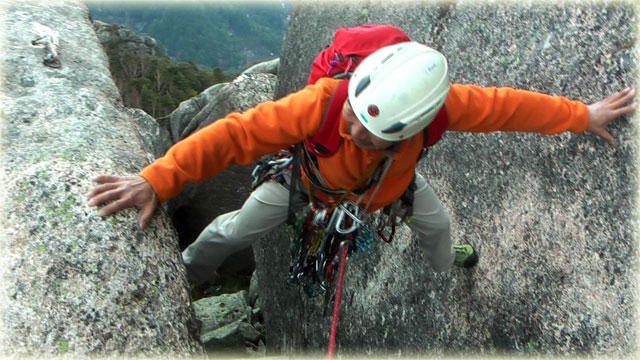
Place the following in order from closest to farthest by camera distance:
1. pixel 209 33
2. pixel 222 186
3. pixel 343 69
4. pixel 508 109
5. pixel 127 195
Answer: pixel 127 195
pixel 508 109
pixel 343 69
pixel 222 186
pixel 209 33

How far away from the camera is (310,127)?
2.91 meters

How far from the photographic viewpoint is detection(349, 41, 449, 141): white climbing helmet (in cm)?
268

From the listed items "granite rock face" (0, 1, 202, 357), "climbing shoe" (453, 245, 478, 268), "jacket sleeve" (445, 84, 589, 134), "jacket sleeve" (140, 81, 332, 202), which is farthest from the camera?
"climbing shoe" (453, 245, 478, 268)

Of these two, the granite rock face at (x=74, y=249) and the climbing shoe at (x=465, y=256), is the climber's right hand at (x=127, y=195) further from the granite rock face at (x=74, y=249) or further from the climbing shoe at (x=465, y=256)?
the climbing shoe at (x=465, y=256)

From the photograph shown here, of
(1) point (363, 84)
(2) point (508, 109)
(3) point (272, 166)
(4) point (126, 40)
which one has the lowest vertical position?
(4) point (126, 40)

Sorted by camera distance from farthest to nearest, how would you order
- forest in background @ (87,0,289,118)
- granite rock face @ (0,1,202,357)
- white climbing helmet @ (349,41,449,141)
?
1. forest in background @ (87,0,289,118)
2. white climbing helmet @ (349,41,449,141)
3. granite rock face @ (0,1,202,357)

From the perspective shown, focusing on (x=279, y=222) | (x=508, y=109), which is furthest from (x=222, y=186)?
(x=508, y=109)

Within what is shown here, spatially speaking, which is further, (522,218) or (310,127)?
(522,218)

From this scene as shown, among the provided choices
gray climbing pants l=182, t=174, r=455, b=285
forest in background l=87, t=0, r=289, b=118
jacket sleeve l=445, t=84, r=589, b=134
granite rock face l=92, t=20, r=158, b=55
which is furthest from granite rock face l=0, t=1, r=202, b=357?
forest in background l=87, t=0, r=289, b=118

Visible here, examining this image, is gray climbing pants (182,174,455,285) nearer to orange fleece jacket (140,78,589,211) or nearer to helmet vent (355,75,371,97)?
orange fleece jacket (140,78,589,211)

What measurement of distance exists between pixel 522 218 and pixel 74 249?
7.62 ft

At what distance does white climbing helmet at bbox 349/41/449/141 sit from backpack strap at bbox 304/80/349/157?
0.15 m

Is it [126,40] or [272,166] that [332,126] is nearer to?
[272,166]

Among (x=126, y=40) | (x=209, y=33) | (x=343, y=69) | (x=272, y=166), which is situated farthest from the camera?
(x=209, y=33)
